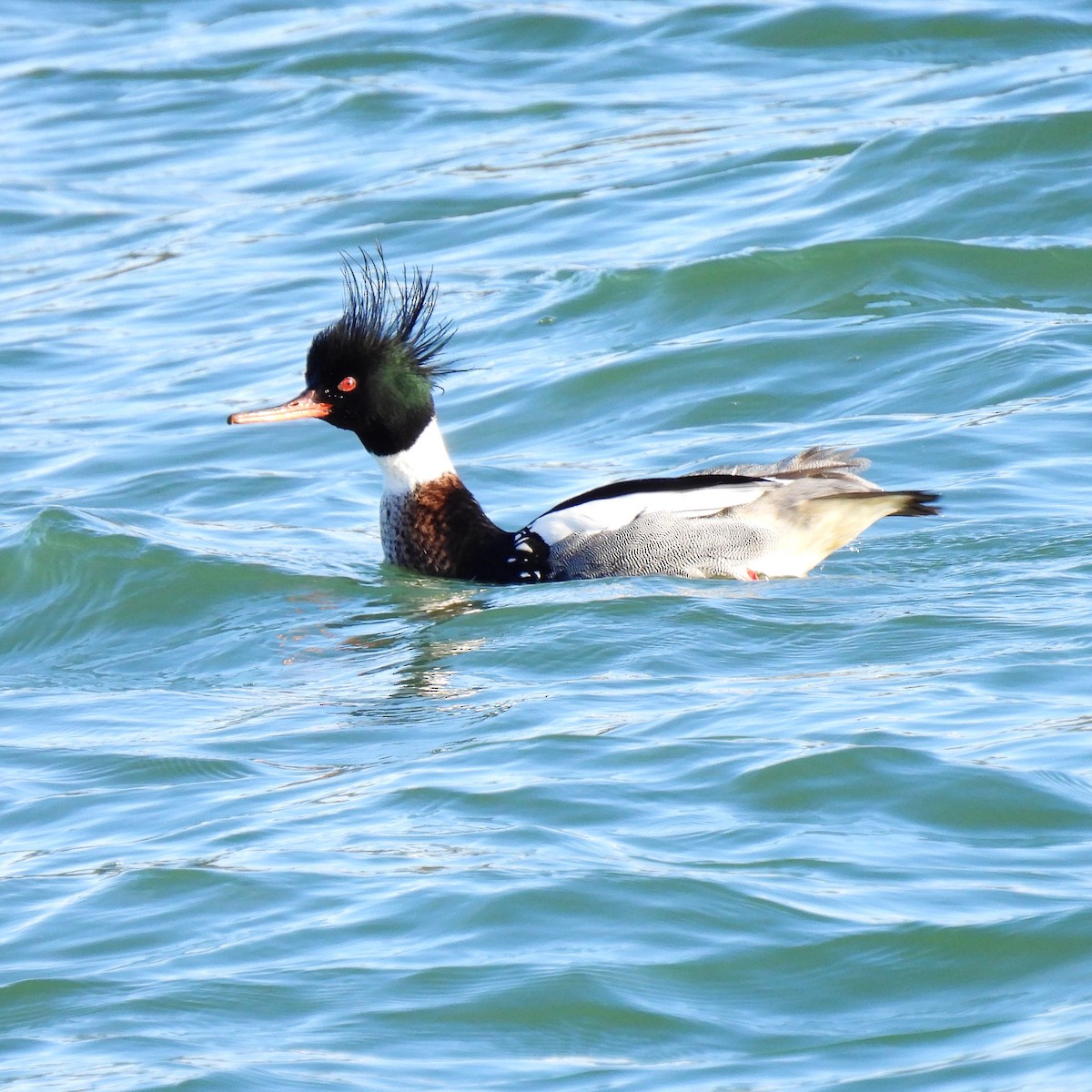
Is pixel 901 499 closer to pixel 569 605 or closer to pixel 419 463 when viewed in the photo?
pixel 569 605

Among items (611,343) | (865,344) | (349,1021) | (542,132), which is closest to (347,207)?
(542,132)

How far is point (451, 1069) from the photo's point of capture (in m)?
4.79

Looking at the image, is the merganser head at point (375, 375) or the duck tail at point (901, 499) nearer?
the duck tail at point (901, 499)

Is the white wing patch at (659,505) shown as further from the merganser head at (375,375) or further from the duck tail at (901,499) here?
the merganser head at (375,375)

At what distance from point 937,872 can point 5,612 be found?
5363mm

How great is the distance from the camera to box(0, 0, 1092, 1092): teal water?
5.07 metres

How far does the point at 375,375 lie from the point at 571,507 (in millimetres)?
1282

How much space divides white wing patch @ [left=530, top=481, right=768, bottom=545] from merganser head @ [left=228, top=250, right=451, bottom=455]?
1.24m

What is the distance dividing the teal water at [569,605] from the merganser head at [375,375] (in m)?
0.69

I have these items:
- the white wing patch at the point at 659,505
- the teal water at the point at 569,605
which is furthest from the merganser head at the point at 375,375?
the white wing patch at the point at 659,505

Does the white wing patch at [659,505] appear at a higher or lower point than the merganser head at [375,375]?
lower

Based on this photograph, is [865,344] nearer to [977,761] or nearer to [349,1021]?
[977,761]

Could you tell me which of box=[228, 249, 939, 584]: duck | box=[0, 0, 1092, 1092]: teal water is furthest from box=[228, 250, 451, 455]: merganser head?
box=[0, 0, 1092, 1092]: teal water

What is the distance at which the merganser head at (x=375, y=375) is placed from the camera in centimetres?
960
